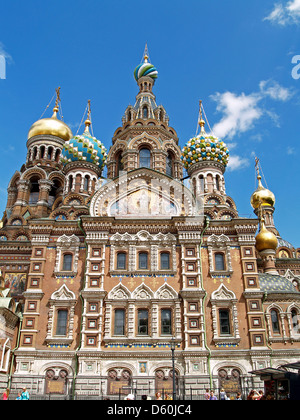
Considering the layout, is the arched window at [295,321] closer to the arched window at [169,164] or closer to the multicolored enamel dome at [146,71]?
the arched window at [169,164]

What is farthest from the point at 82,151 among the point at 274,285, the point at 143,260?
the point at 274,285

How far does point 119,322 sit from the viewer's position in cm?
1836

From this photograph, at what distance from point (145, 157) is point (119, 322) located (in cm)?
1138

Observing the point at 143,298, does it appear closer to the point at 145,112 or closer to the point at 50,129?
the point at 145,112

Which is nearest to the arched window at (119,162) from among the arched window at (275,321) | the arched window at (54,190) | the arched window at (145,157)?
the arched window at (145,157)

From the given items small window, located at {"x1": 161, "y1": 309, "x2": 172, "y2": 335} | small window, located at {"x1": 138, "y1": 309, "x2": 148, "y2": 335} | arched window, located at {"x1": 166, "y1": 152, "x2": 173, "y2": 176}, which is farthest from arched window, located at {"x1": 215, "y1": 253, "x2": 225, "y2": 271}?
arched window, located at {"x1": 166, "y1": 152, "x2": 173, "y2": 176}

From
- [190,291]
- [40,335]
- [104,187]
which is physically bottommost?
[40,335]

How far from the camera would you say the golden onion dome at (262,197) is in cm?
3203

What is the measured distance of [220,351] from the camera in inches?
695

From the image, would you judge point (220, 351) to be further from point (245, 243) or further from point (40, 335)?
point (40, 335)

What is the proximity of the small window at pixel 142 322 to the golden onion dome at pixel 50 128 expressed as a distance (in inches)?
798

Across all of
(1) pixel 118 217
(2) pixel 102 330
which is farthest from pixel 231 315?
(1) pixel 118 217

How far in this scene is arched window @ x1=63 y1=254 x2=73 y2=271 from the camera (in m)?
19.5

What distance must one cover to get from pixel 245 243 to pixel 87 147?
42.1 ft
